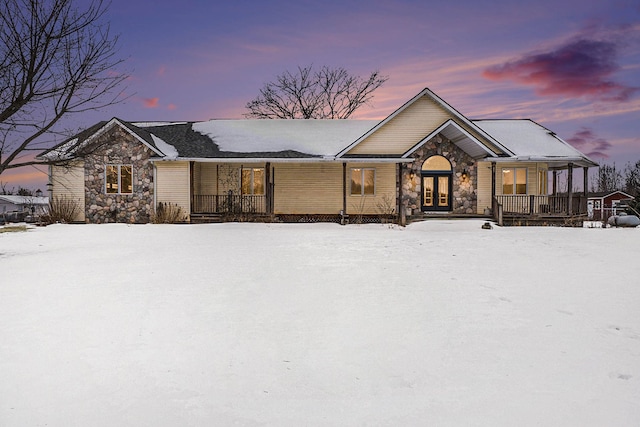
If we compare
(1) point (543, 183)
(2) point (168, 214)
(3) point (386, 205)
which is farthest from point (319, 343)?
(1) point (543, 183)

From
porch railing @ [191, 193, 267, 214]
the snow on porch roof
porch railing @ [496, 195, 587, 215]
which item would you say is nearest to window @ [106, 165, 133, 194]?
porch railing @ [191, 193, 267, 214]

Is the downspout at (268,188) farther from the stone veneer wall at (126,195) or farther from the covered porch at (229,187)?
the stone veneer wall at (126,195)

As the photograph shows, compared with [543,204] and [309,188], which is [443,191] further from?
[309,188]

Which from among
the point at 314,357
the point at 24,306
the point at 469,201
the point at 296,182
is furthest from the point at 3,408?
the point at 469,201

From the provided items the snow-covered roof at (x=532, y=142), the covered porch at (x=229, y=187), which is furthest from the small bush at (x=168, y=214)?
the snow-covered roof at (x=532, y=142)

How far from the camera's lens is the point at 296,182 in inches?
930

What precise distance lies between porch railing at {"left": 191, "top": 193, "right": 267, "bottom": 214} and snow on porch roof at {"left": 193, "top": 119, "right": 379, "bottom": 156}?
2.48 metres

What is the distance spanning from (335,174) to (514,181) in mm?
9446

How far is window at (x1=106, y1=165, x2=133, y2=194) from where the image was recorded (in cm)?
2241

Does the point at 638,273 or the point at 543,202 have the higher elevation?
the point at 543,202

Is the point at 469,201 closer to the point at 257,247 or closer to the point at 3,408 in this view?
the point at 257,247

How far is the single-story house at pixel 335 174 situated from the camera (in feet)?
71.9

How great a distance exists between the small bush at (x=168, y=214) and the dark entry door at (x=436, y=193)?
12.5m

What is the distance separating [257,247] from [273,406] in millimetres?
8551
